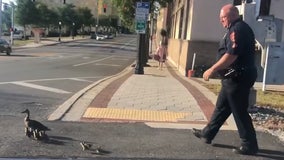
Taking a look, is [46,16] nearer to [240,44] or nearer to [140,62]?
[140,62]

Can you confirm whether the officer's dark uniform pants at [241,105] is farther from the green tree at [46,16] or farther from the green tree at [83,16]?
the green tree at [83,16]

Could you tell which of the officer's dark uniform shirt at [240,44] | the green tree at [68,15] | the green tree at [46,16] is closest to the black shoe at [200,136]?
the officer's dark uniform shirt at [240,44]

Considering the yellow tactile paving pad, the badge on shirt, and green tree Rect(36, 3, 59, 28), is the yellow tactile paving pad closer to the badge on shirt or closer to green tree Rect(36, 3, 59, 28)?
the badge on shirt

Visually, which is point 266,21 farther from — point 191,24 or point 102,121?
point 191,24

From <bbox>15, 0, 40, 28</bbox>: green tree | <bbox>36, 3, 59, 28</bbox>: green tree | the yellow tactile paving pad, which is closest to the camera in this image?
the yellow tactile paving pad

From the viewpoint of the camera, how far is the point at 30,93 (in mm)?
13125

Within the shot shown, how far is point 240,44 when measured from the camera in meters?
6.74

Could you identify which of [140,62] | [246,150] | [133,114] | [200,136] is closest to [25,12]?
[140,62]

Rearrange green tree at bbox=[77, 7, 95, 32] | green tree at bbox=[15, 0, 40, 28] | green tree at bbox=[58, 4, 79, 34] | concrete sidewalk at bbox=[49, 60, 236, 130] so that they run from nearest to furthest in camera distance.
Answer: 1. concrete sidewalk at bbox=[49, 60, 236, 130]
2. green tree at bbox=[15, 0, 40, 28]
3. green tree at bbox=[58, 4, 79, 34]
4. green tree at bbox=[77, 7, 95, 32]

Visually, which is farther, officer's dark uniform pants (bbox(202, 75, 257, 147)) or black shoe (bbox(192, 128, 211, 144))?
black shoe (bbox(192, 128, 211, 144))

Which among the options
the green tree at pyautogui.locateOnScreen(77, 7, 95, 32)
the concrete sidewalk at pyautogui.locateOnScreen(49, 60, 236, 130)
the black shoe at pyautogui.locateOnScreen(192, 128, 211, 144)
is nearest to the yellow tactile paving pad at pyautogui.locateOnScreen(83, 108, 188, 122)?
the concrete sidewalk at pyautogui.locateOnScreen(49, 60, 236, 130)

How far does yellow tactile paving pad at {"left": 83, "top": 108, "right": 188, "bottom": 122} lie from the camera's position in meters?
9.21

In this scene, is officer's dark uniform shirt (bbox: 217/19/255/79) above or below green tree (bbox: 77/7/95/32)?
above

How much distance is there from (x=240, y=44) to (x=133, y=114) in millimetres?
3394
